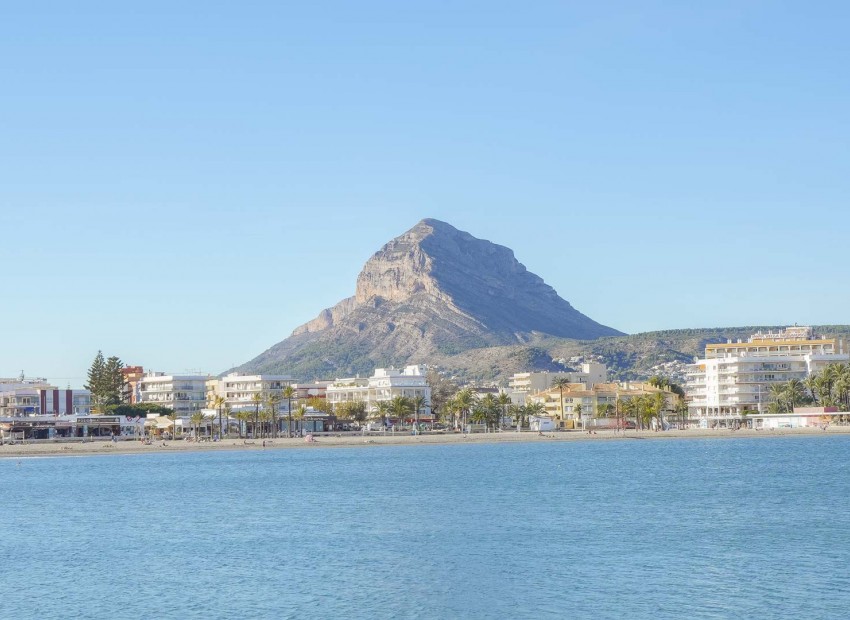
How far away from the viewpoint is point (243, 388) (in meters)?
194

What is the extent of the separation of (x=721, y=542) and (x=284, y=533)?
1879 centimetres

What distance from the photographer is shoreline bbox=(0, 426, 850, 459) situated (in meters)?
135

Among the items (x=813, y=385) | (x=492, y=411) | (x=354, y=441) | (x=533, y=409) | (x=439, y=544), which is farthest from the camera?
(x=533, y=409)

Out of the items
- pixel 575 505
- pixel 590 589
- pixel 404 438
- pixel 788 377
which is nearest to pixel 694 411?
pixel 788 377

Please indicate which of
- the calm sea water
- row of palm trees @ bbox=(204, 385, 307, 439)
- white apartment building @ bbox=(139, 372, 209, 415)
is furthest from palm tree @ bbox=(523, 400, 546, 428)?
the calm sea water

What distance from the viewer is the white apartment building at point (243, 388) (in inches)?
7480

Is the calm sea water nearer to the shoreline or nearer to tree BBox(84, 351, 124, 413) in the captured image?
the shoreline

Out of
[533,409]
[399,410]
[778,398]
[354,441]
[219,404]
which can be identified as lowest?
[354,441]

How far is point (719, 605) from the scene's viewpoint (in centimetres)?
3475

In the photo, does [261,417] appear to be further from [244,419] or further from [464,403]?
[464,403]

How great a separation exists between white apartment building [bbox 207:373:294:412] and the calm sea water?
3782 inches

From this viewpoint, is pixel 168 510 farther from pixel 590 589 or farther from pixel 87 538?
pixel 590 589

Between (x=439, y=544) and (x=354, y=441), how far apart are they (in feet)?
322

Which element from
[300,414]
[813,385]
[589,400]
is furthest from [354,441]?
[813,385]
